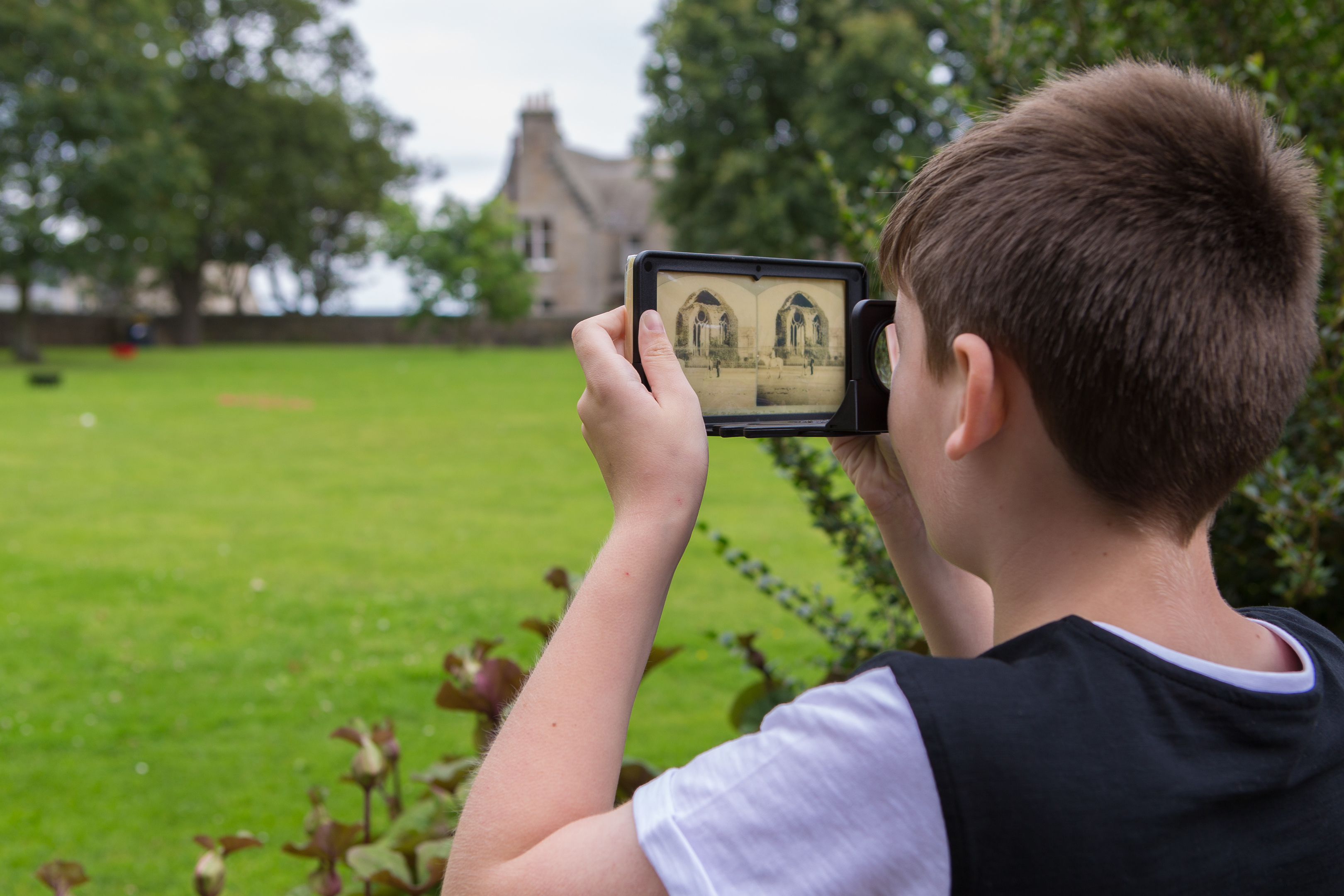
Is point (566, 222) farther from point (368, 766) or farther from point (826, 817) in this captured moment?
point (826, 817)

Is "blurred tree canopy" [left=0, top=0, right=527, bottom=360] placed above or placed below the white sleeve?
above

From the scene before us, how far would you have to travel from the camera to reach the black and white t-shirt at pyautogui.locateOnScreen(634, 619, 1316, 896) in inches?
34.0

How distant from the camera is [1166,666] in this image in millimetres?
924

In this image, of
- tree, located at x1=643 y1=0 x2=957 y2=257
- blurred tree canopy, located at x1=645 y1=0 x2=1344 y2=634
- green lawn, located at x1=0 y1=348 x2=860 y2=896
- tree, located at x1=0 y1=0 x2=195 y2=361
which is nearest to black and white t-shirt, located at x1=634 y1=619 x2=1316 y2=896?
blurred tree canopy, located at x1=645 y1=0 x2=1344 y2=634

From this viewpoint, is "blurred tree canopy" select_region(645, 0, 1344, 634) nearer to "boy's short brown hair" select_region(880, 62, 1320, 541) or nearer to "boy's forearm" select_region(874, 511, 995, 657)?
"boy's short brown hair" select_region(880, 62, 1320, 541)

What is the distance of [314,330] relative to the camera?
48.0 metres

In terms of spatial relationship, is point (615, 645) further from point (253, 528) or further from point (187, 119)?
point (187, 119)

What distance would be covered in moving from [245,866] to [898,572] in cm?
326

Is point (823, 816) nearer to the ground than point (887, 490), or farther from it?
nearer to the ground

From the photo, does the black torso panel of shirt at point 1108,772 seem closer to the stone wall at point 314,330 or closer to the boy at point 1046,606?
the boy at point 1046,606

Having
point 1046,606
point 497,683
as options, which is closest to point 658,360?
point 1046,606

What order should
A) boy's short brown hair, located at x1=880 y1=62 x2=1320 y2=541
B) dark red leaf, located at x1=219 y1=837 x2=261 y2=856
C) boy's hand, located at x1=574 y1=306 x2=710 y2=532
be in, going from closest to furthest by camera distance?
1. boy's short brown hair, located at x1=880 y1=62 x2=1320 y2=541
2. boy's hand, located at x1=574 y1=306 x2=710 y2=532
3. dark red leaf, located at x1=219 y1=837 x2=261 y2=856

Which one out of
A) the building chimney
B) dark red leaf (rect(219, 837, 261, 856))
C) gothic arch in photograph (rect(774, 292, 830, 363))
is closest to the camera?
gothic arch in photograph (rect(774, 292, 830, 363))

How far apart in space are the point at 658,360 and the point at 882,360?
1.31ft
